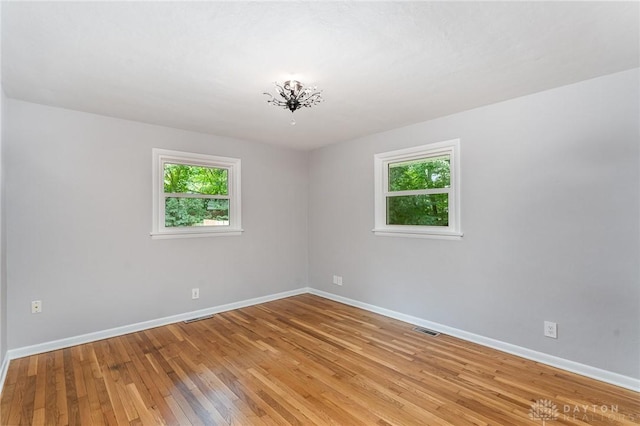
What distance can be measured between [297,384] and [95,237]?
8.36ft

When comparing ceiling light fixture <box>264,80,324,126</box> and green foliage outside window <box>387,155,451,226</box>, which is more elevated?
ceiling light fixture <box>264,80,324,126</box>

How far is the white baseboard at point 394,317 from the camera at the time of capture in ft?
7.77

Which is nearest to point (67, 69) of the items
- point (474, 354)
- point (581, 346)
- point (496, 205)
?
point (496, 205)

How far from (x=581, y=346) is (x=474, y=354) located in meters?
0.80

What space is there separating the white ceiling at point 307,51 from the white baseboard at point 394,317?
2.29m

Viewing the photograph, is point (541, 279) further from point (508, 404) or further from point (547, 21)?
point (547, 21)

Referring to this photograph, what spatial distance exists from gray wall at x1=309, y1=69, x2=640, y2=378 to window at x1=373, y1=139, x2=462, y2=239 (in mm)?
119

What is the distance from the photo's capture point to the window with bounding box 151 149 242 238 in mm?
3627

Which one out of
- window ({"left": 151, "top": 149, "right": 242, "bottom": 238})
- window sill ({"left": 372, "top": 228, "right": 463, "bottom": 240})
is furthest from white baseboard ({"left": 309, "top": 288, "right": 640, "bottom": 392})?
window ({"left": 151, "top": 149, "right": 242, "bottom": 238})

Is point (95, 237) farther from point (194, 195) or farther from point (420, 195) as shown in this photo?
point (420, 195)

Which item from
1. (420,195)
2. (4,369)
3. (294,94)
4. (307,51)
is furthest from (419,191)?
(4,369)

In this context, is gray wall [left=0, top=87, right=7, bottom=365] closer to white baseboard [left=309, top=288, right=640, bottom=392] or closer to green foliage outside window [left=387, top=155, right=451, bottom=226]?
white baseboard [left=309, top=288, right=640, bottom=392]

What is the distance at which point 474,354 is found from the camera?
2.81 m

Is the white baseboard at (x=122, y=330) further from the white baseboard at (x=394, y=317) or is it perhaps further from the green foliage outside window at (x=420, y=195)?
the green foliage outside window at (x=420, y=195)
